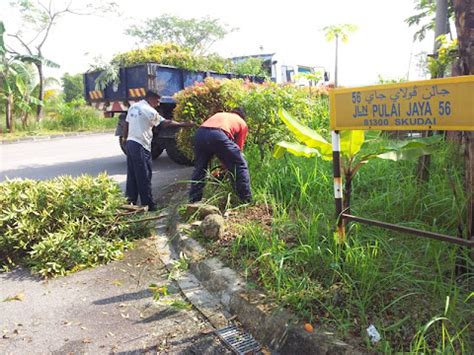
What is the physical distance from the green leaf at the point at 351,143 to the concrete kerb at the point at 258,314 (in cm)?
134

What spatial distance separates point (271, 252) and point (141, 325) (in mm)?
1056

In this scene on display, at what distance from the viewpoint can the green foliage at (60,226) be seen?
3848 mm

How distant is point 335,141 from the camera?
301 centimetres

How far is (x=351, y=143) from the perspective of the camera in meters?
3.34

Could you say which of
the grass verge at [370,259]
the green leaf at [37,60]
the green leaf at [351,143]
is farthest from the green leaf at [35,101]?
the green leaf at [351,143]

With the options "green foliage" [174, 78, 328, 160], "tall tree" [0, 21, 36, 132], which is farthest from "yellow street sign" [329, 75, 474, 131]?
"tall tree" [0, 21, 36, 132]

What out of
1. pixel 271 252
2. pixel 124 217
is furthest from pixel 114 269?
pixel 271 252

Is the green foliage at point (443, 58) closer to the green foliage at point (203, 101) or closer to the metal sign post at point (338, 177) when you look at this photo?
the metal sign post at point (338, 177)

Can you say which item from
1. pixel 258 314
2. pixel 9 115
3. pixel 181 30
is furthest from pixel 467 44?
pixel 181 30

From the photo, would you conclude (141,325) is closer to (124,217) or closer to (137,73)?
(124,217)

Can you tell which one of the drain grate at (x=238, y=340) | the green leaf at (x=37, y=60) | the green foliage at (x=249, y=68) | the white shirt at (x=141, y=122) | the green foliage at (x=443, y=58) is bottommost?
the drain grate at (x=238, y=340)

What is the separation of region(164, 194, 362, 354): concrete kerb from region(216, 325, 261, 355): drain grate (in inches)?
2.1

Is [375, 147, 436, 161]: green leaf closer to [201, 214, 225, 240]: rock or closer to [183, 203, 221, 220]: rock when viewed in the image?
[201, 214, 225, 240]: rock

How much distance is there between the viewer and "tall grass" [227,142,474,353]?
7.51 ft
